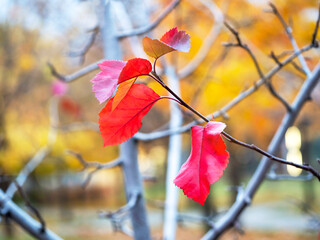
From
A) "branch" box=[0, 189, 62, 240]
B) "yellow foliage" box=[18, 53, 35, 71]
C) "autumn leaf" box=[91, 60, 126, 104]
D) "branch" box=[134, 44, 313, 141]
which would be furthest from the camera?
"yellow foliage" box=[18, 53, 35, 71]

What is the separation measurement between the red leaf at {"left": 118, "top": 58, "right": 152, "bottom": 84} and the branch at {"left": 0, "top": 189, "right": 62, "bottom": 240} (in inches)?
25.3

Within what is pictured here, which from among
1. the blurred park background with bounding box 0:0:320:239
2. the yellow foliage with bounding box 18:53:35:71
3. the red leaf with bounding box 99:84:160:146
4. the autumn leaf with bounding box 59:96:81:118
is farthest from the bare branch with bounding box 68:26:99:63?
the yellow foliage with bounding box 18:53:35:71

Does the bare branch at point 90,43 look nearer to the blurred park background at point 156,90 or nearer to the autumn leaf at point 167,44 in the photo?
the blurred park background at point 156,90

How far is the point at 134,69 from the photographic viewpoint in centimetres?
38

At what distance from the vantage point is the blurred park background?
9.47 ft

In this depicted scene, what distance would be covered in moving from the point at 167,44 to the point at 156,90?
209 cm

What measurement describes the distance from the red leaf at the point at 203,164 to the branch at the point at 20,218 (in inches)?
25.0

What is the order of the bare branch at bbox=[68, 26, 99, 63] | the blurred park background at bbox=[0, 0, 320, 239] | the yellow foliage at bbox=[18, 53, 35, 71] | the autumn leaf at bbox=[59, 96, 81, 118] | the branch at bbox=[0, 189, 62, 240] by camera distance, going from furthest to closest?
the yellow foliage at bbox=[18, 53, 35, 71] → the autumn leaf at bbox=[59, 96, 81, 118] → the blurred park background at bbox=[0, 0, 320, 239] → the bare branch at bbox=[68, 26, 99, 63] → the branch at bbox=[0, 189, 62, 240]

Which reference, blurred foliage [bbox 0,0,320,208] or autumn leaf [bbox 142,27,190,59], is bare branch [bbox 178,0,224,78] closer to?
blurred foliage [bbox 0,0,320,208]

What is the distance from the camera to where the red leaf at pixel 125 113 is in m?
0.41

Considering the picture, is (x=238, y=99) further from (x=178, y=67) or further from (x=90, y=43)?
(x=178, y=67)

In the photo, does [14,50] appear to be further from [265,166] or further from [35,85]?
[265,166]

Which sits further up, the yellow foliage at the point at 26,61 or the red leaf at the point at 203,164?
the red leaf at the point at 203,164

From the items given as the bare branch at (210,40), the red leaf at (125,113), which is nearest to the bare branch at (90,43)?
the bare branch at (210,40)
